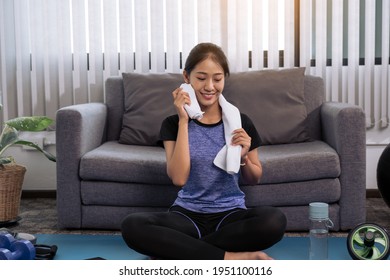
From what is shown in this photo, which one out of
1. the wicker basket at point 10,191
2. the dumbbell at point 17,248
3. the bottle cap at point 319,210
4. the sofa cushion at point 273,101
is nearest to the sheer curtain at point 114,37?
the sofa cushion at point 273,101

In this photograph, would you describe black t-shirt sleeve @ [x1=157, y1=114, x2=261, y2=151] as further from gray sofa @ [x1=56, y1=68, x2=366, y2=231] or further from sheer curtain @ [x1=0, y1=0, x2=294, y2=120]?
sheer curtain @ [x1=0, y1=0, x2=294, y2=120]

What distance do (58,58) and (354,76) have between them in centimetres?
183

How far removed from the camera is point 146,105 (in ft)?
11.2

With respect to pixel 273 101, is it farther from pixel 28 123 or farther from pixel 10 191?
pixel 10 191

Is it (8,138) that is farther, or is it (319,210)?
(8,138)

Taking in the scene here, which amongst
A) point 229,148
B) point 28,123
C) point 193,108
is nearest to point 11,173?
point 28,123

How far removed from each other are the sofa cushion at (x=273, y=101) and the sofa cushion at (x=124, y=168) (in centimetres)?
65

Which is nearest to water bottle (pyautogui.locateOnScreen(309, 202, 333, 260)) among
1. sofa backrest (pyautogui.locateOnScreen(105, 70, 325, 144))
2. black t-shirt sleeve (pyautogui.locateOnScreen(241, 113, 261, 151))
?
black t-shirt sleeve (pyautogui.locateOnScreen(241, 113, 261, 151))

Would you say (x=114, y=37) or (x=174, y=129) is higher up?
(x=114, y=37)

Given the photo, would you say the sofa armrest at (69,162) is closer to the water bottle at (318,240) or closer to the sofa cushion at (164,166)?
the sofa cushion at (164,166)

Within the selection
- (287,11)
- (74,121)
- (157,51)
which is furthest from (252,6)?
(74,121)

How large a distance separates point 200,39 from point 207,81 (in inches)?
63.1

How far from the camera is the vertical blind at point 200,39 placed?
3750 millimetres

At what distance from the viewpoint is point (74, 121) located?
2943 millimetres
